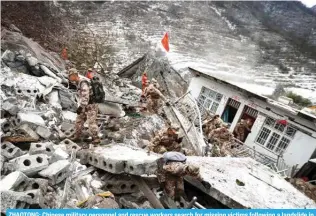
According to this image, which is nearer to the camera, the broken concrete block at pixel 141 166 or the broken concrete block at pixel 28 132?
the broken concrete block at pixel 141 166

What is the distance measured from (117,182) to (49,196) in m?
1.00

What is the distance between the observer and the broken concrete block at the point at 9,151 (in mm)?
4510

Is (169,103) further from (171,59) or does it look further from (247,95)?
(171,59)

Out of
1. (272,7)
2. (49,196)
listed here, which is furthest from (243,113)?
(49,196)

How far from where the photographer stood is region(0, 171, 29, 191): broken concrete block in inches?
149

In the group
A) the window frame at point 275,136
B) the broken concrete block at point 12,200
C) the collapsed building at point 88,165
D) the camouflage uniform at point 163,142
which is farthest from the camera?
the window frame at point 275,136

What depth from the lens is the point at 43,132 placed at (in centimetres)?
575

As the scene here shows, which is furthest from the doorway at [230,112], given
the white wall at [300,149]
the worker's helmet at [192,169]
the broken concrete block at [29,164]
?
the broken concrete block at [29,164]

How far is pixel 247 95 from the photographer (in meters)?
12.3

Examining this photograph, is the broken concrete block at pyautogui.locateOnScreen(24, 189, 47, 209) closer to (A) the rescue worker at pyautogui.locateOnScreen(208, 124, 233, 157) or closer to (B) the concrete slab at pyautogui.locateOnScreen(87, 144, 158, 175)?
(B) the concrete slab at pyautogui.locateOnScreen(87, 144, 158, 175)

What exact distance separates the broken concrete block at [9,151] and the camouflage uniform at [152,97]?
5.25m

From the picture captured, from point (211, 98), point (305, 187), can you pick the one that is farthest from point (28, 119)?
point (211, 98)

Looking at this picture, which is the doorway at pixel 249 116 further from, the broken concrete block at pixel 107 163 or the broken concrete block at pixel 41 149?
the broken concrete block at pixel 41 149

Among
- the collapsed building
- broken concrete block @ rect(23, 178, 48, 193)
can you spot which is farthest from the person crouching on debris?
broken concrete block @ rect(23, 178, 48, 193)
